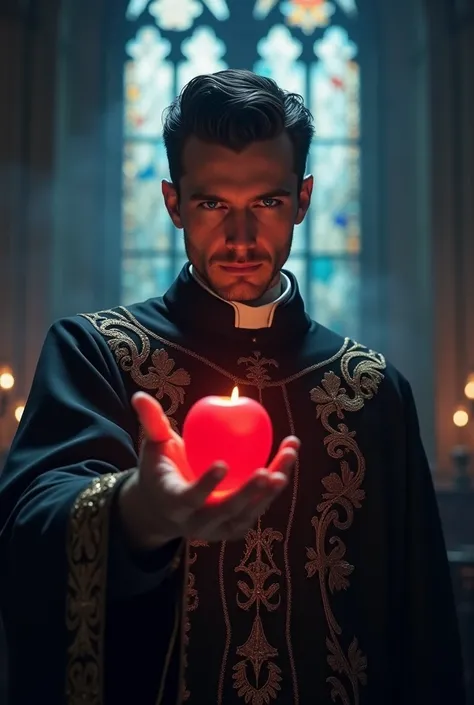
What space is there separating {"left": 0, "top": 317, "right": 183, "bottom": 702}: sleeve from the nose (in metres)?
0.38

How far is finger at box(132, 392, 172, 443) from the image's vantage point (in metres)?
1.53

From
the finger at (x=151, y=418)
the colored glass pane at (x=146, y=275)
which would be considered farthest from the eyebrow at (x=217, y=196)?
the colored glass pane at (x=146, y=275)

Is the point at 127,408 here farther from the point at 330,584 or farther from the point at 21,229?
the point at 21,229

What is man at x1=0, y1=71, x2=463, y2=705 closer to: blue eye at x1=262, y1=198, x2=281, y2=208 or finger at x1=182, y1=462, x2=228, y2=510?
blue eye at x1=262, y1=198, x2=281, y2=208

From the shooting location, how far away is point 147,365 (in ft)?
8.00

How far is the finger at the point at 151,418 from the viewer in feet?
5.01

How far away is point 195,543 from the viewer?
7.47ft

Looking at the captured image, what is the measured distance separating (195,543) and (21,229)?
8218 mm

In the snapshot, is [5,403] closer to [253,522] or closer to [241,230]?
[241,230]

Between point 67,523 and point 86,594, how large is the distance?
0.12 metres

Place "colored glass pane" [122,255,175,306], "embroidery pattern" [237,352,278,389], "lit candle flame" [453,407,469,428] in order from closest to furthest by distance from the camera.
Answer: "embroidery pattern" [237,352,278,389]
"lit candle flame" [453,407,469,428]
"colored glass pane" [122,255,175,306]

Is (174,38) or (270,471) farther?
(174,38)

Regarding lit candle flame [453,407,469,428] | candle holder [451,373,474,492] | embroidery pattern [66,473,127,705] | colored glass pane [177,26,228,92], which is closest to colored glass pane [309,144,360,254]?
colored glass pane [177,26,228,92]

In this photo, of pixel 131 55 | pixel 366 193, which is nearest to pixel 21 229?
pixel 131 55
